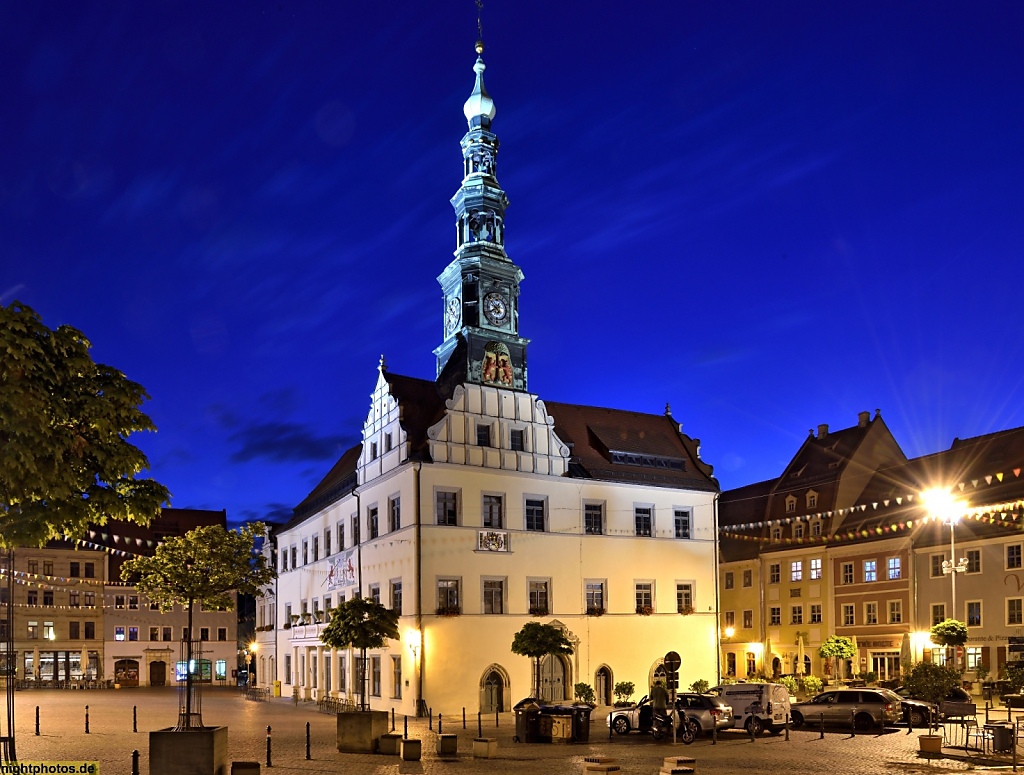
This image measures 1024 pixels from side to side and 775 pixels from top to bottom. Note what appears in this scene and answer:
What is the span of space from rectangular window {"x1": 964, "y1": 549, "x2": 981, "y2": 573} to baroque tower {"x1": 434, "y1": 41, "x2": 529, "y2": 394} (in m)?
24.9

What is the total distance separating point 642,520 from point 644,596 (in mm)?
3694

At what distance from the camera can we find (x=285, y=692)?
2539 inches

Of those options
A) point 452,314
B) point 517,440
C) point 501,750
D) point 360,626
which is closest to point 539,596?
point 517,440

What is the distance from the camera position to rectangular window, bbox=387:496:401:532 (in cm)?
4872

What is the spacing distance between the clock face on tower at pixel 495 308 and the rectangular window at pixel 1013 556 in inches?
1091

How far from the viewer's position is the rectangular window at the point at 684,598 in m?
54.8

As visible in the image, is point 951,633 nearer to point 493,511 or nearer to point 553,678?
point 553,678

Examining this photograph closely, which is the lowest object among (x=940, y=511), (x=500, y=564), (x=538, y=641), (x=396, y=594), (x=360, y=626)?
(x=538, y=641)

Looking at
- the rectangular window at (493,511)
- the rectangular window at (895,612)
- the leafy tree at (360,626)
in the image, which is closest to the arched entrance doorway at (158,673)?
the rectangular window at (493,511)

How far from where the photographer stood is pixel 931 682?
1581 inches

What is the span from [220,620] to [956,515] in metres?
61.8

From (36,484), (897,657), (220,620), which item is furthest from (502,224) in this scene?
(220,620)

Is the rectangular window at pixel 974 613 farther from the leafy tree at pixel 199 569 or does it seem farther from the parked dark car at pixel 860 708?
the leafy tree at pixel 199 569

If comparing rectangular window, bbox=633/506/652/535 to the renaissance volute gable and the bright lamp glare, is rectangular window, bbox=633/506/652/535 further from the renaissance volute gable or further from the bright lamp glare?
the bright lamp glare
